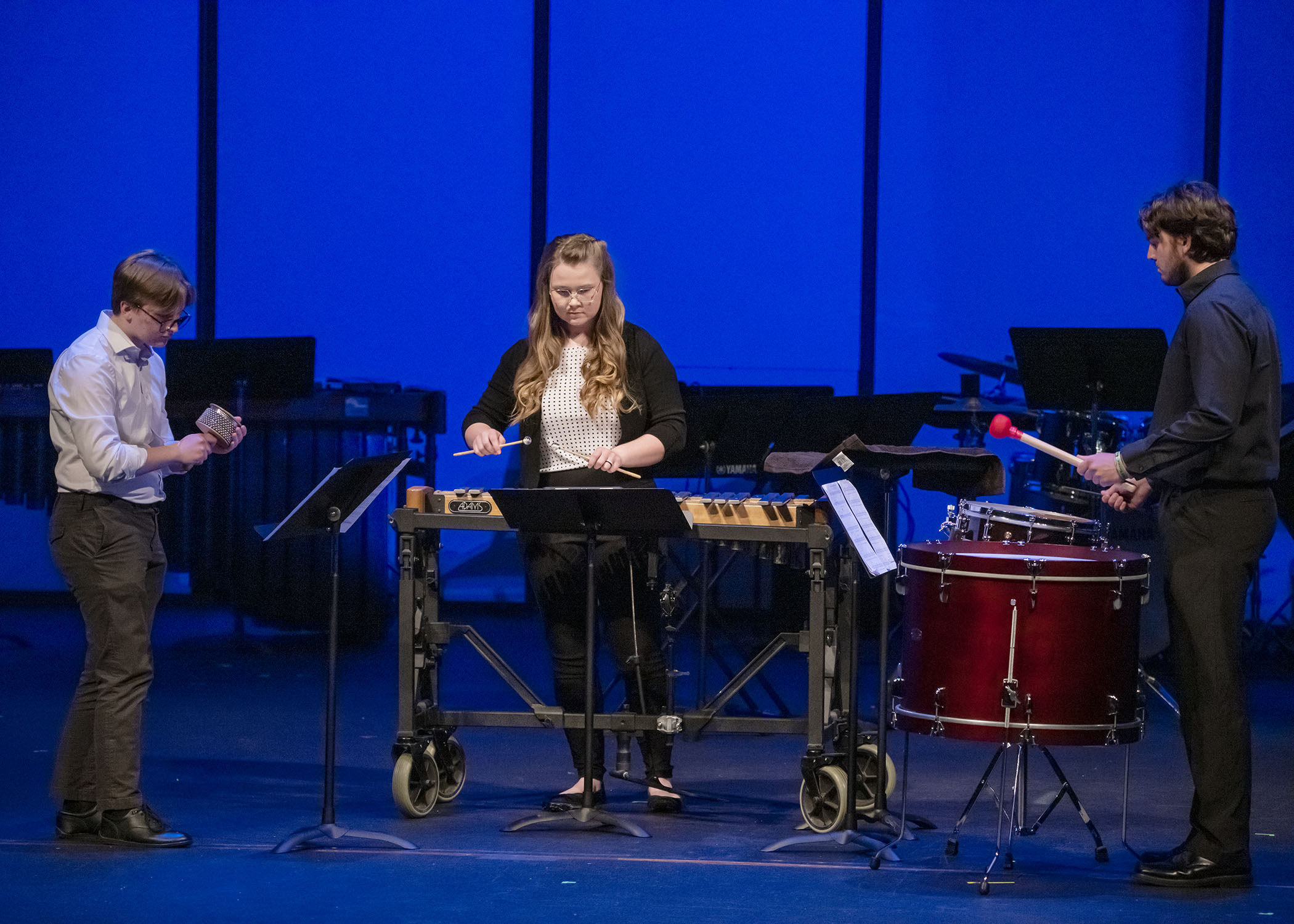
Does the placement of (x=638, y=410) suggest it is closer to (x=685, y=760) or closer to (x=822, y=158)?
(x=685, y=760)

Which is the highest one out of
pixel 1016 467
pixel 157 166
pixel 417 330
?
pixel 157 166

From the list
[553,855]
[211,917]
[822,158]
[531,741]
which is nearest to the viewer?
[211,917]

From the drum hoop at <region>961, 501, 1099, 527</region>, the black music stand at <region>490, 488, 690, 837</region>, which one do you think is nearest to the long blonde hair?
the black music stand at <region>490, 488, 690, 837</region>

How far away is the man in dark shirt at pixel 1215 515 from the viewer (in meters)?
3.56

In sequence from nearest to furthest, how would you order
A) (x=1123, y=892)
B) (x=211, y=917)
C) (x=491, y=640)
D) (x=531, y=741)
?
1. (x=211, y=917)
2. (x=1123, y=892)
3. (x=531, y=741)
4. (x=491, y=640)

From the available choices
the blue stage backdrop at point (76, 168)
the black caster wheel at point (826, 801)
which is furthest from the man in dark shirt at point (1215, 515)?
the blue stage backdrop at point (76, 168)

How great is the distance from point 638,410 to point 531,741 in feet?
5.46

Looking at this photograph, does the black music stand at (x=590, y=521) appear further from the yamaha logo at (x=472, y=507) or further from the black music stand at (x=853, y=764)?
the black music stand at (x=853, y=764)

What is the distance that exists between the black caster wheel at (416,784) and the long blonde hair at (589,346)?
0.97m

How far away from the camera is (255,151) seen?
8867mm

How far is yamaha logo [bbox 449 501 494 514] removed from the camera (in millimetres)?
4227

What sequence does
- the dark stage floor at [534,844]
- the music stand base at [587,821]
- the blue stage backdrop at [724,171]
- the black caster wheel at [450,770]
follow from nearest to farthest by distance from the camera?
the dark stage floor at [534,844], the music stand base at [587,821], the black caster wheel at [450,770], the blue stage backdrop at [724,171]

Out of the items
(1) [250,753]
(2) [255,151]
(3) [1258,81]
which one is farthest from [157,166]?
(3) [1258,81]

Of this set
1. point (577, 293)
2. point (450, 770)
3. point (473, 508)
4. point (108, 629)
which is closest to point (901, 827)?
point (450, 770)
